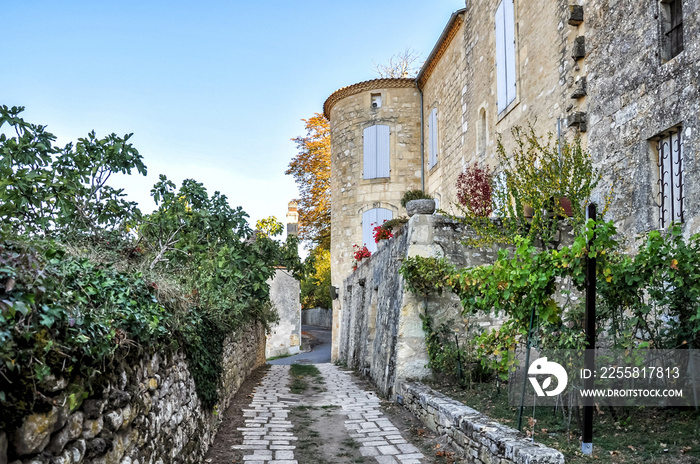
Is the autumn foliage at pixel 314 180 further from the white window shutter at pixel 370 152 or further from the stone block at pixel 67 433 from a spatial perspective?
the stone block at pixel 67 433

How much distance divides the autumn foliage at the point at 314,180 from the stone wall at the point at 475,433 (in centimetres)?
1820

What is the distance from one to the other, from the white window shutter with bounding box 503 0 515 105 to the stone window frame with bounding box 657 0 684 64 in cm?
447

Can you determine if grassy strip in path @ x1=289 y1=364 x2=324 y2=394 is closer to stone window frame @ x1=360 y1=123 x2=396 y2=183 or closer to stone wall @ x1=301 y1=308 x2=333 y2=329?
stone window frame @ x1=360 y1=123 x2=396 y2=183

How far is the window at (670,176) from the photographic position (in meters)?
6.72

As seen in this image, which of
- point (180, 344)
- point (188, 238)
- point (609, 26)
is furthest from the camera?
point (609, 26)

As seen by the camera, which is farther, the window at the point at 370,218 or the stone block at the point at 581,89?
the window at the point at 370,218

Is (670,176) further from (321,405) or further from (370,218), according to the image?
(370,218)

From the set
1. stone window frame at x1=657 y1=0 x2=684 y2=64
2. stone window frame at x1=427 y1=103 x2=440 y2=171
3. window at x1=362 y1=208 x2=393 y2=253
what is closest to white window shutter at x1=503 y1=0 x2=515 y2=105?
stone window frame at x1=657 y1=0 x2=684 y2=64

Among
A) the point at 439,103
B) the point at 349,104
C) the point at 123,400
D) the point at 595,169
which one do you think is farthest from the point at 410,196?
the point at 123,400

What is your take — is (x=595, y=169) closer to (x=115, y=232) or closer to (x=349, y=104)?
(x=115, y=232)

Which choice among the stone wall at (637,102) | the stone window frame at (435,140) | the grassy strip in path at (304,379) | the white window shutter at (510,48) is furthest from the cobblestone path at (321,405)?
the stone window frame at (435,140)

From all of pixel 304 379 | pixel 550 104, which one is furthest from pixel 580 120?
pixel 304 379

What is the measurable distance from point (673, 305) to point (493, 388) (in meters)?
2.84

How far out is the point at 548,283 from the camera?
15.5 feet
